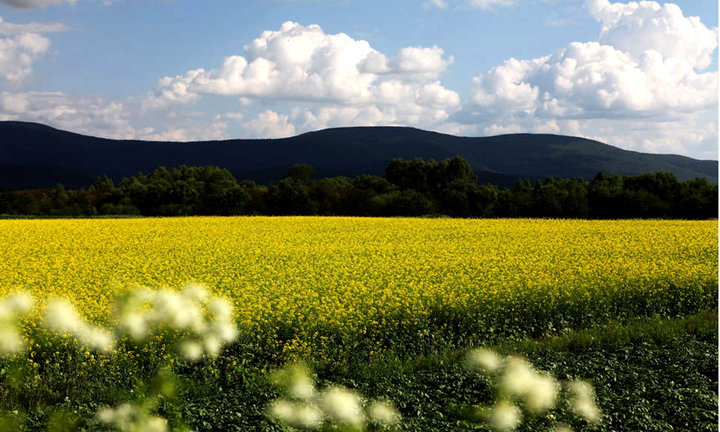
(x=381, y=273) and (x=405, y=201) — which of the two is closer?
(x=381, y=273)

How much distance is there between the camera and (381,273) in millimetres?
16141

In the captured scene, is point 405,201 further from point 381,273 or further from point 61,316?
point 61,316

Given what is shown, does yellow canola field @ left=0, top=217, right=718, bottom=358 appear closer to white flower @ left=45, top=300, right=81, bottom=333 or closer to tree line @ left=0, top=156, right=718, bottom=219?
white flower @ left=45, top=300, right=81, bottom=333

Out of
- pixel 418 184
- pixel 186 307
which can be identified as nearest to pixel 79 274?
pixel 186 307

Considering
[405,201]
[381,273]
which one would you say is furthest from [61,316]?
[405,201]

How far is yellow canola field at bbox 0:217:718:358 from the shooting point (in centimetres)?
1194

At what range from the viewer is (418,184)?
304ft

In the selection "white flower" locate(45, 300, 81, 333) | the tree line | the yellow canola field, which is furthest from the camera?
the tree line

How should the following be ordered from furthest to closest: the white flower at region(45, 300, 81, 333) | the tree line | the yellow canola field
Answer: the tree line, the yellow canola field, the white flower at region(45, 300, 81, 333)

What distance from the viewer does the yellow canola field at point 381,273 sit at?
470 inches

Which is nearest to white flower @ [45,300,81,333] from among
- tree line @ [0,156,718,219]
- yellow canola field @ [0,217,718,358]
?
yellow canola field @ [0,217,718,358]

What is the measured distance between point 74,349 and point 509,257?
45.6ft

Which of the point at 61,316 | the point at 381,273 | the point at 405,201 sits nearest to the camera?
the point at 61,316

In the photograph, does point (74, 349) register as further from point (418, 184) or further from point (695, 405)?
point (418, 184)
